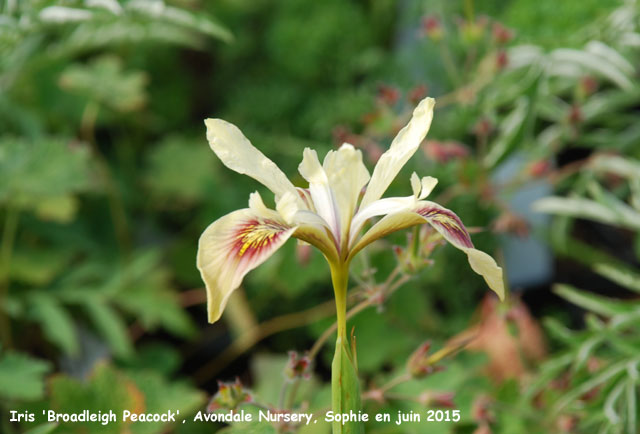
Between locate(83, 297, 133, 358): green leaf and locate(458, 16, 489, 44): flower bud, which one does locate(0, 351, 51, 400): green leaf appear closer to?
locate(83, 297, 133, 358): green leaf

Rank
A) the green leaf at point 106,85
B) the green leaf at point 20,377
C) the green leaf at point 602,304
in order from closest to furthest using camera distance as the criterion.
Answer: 1. the green leaf at point 20,377
2. the green leaf at point 602,304
3. the green leaf at point 106,85

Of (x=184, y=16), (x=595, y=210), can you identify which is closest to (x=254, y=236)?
(x=184, y=16)

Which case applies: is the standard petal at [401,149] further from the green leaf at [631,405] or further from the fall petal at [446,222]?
the green leaf at [631,405]

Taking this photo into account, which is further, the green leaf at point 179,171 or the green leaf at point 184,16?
the green leaf at point 179,171

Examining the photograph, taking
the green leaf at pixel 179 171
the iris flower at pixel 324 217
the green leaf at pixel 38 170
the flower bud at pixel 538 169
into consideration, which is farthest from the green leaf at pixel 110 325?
the flower bud at pixel 538 169

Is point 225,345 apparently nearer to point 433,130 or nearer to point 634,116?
point 433,130

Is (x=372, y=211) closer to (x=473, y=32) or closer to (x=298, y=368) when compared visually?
(x=298, y=368)

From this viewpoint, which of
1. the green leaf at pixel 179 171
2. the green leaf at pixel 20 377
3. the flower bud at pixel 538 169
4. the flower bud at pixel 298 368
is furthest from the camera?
the green leaf at pixel 179 171
